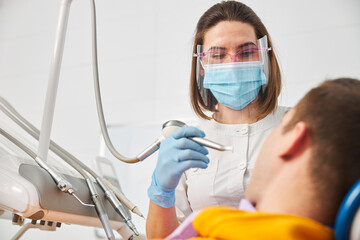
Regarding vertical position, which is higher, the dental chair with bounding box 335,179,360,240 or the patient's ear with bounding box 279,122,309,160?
the patient's ear with bounding box 279,122,309,160

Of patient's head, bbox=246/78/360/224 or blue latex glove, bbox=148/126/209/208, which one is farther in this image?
blue latex glove, bbox=148/126/209/208

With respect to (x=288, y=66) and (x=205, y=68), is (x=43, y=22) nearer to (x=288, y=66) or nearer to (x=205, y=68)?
(x=288, y=66)

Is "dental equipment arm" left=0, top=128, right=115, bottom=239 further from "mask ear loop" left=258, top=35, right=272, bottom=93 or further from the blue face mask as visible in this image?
"mask ear loop" left=258, top=35, right=272, bottom=93

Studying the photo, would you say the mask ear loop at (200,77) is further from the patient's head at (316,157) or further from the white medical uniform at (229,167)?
the patient's head at (316,157)

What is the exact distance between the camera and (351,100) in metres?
0.65

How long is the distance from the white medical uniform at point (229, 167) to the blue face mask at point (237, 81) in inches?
3.4

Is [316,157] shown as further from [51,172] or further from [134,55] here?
[134,55]

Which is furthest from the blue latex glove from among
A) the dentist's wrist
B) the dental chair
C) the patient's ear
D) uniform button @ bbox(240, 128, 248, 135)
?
the dental chair

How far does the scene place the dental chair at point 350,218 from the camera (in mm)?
523

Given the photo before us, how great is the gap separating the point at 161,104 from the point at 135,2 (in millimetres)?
908

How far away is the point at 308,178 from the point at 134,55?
2384 millimetres

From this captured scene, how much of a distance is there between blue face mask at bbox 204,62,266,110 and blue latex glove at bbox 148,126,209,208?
0.28 m

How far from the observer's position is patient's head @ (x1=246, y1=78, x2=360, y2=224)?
609 millimetres

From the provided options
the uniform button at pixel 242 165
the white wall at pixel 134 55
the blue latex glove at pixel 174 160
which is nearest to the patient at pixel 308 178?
the blue latex glove at pixel 174 160
